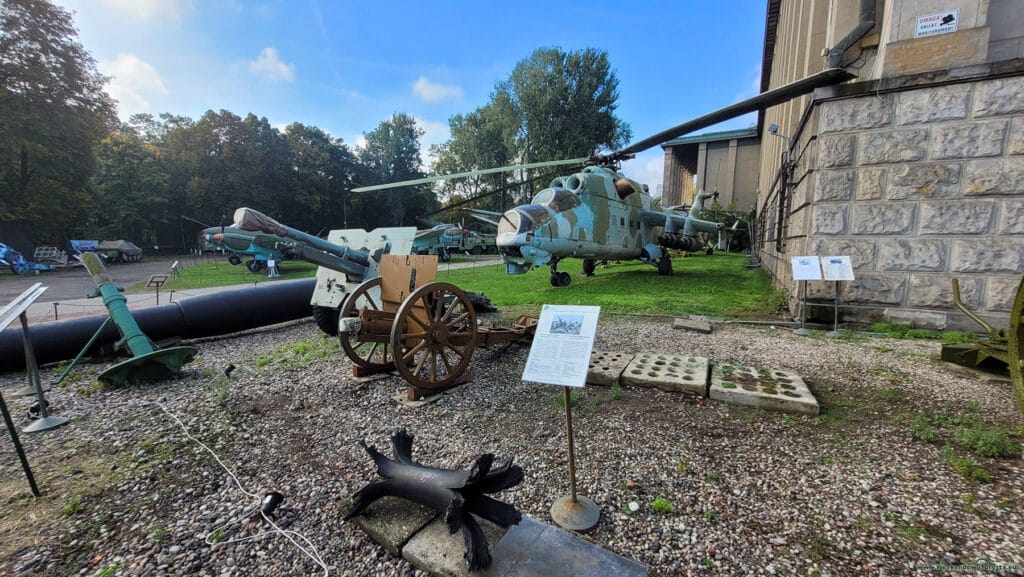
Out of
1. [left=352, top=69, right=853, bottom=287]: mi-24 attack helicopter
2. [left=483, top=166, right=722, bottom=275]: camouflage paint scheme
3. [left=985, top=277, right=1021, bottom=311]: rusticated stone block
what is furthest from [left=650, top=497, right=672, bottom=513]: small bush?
[left=483, top=166, right=722, bottom=275]: camouflage paint scheme

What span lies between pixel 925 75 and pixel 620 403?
19.1 ft

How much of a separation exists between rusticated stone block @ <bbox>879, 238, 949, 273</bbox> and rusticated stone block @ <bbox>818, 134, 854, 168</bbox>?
122cm

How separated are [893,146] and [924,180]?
58 centimetres

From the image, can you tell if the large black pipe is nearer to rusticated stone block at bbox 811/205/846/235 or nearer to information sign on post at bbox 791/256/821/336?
information sign on post at bbox 791/256/821/336

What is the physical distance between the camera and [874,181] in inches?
213

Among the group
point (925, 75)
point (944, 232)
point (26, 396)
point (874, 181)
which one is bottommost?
point (26, 396)

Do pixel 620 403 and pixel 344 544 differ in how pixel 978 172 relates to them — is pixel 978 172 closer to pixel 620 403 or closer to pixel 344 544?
pixel 620 403

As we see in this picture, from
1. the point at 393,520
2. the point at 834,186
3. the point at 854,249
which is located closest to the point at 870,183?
the point at 834,186

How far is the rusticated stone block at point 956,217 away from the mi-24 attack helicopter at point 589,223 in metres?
4.20

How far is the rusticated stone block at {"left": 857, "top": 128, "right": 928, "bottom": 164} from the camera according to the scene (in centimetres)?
516

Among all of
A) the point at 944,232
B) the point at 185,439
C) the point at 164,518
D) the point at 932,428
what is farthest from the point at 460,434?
the point at 944,232

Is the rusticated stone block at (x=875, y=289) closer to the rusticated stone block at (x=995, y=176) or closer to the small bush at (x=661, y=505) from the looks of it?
the rusticated stone block at (x=995, y=176)

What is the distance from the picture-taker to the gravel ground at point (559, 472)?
191 cm

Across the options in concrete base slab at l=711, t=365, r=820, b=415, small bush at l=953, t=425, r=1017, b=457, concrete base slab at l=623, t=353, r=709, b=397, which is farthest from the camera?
concrete base slab at l=623, t=353, r=709, b=397
